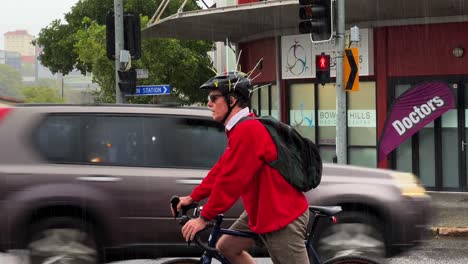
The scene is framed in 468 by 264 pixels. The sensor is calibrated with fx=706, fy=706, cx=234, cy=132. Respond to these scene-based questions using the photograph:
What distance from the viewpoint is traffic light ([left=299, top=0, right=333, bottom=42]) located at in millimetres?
11727

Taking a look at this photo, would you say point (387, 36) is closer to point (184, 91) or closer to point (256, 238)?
point (256, 238)

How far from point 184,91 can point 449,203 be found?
25.4 m

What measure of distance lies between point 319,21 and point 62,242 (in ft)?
22.5

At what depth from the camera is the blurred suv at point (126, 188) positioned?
6203 mm

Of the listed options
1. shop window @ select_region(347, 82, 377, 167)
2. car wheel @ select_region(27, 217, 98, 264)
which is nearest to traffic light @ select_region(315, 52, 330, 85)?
shop window @ select_region(347, 82, 377, 167)

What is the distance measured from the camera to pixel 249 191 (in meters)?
3.85

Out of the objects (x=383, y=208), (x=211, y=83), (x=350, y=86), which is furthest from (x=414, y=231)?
(x=350, y=86)

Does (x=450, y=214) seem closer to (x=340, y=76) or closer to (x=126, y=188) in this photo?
(x=340, y=76)

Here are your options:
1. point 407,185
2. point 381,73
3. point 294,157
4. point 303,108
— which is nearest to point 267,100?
point 303,108

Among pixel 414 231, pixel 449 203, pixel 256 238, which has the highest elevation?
pixel 256 238

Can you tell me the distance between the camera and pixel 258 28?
747 inches

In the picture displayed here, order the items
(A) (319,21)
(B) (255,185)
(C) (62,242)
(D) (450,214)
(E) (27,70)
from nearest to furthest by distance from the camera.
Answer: (B) (255,185) < (C) (62,242) < (A) (319,21) < (D) (450,214) < (E) (27,70)

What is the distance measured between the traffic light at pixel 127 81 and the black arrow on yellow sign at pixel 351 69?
5.47 m

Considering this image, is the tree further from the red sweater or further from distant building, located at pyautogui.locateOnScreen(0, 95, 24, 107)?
the red sweater
